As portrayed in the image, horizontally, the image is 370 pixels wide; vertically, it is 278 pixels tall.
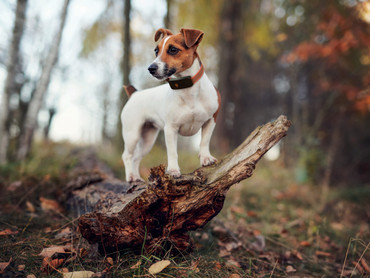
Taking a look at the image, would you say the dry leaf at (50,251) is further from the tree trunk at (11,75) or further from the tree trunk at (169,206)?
the tree trunk at (11,75)

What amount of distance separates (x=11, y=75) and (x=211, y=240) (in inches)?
203

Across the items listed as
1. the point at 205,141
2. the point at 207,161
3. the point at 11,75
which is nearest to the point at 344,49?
the point at 205,141

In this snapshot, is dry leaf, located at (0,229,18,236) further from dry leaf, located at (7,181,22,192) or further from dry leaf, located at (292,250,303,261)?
dry leaf, located at (292,250,303,261)

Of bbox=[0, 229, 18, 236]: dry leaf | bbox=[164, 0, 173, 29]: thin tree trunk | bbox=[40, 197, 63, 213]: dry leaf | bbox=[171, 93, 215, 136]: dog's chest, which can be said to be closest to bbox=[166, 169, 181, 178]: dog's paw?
bbox=[171, 93, 215, 136]: dog's chest

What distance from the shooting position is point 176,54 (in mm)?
2256

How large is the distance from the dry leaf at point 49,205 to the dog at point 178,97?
1.59 m

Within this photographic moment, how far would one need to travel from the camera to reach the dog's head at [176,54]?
2199 millimetres

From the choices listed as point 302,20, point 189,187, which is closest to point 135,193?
point 189,187

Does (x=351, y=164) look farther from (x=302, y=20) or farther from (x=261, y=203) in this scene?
(x=261, y=203)

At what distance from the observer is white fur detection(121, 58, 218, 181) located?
7.88 ft

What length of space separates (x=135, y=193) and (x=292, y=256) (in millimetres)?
2038

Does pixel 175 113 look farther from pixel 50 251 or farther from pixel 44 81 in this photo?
pixel 44 81

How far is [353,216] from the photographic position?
515 cm

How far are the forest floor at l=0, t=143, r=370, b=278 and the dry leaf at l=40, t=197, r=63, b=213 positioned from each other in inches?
0.5
